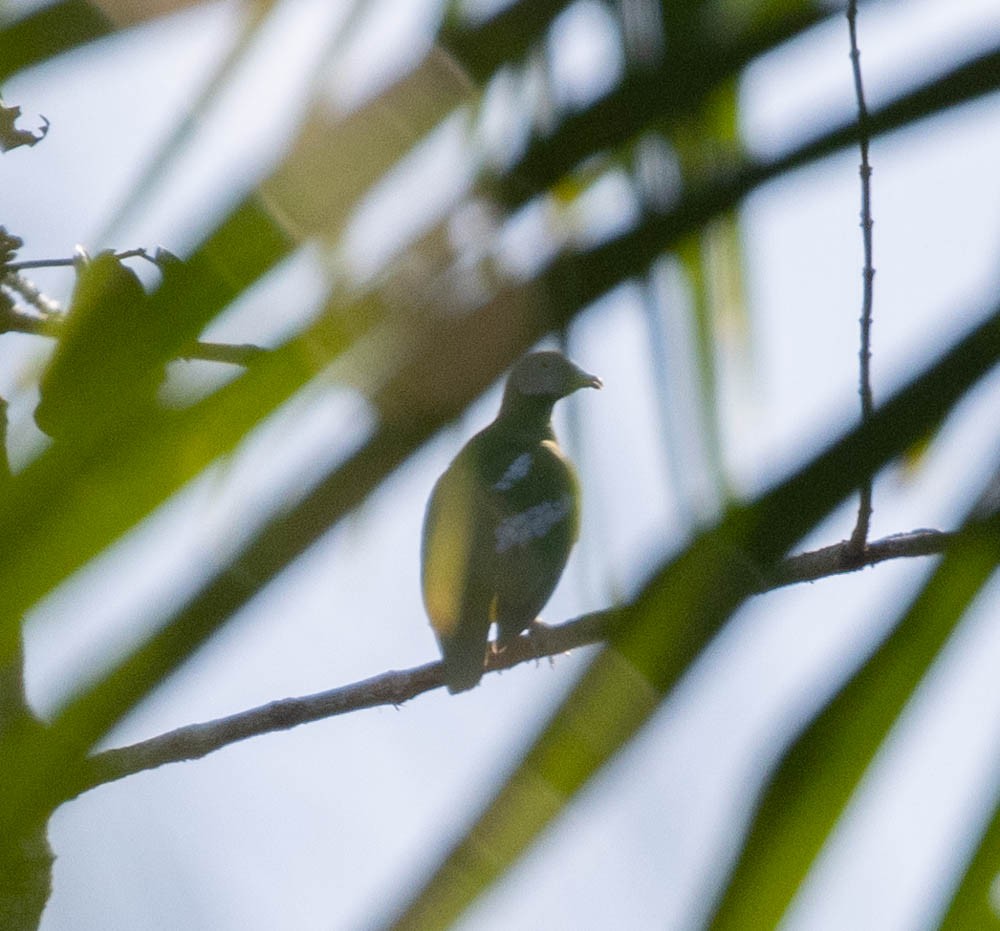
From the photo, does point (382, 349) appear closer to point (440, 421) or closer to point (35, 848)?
point (440, 421)

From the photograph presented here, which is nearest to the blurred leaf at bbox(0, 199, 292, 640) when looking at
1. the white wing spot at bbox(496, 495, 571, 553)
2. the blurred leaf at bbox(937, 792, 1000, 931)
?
the blurred leaf at bbox(937, 792, 1000, 931)

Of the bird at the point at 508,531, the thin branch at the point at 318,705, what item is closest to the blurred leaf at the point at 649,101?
the thin branch at the point at 318,705

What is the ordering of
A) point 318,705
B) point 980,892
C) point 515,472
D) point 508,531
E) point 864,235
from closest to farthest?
point 980,892
point 864,235
point 318,705
point 508,531
point 515,472

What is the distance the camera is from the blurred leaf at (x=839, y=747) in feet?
1.22

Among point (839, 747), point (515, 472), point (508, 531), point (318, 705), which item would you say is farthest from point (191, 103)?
point (515, 472)

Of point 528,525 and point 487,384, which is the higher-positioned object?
point 528,525

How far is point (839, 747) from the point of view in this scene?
0.39m

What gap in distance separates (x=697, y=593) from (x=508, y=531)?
4358 mm

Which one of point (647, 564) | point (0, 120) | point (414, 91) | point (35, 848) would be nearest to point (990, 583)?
point (647, 564)

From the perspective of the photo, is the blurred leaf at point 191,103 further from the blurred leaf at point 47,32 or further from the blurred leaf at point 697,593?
the blurred leaf at point 697,593

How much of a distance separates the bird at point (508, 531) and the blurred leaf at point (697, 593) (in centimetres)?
327

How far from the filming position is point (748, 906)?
368mm

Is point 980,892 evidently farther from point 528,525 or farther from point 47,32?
point 528,525

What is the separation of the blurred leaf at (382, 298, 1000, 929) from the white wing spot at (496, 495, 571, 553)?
4175 millimetres
